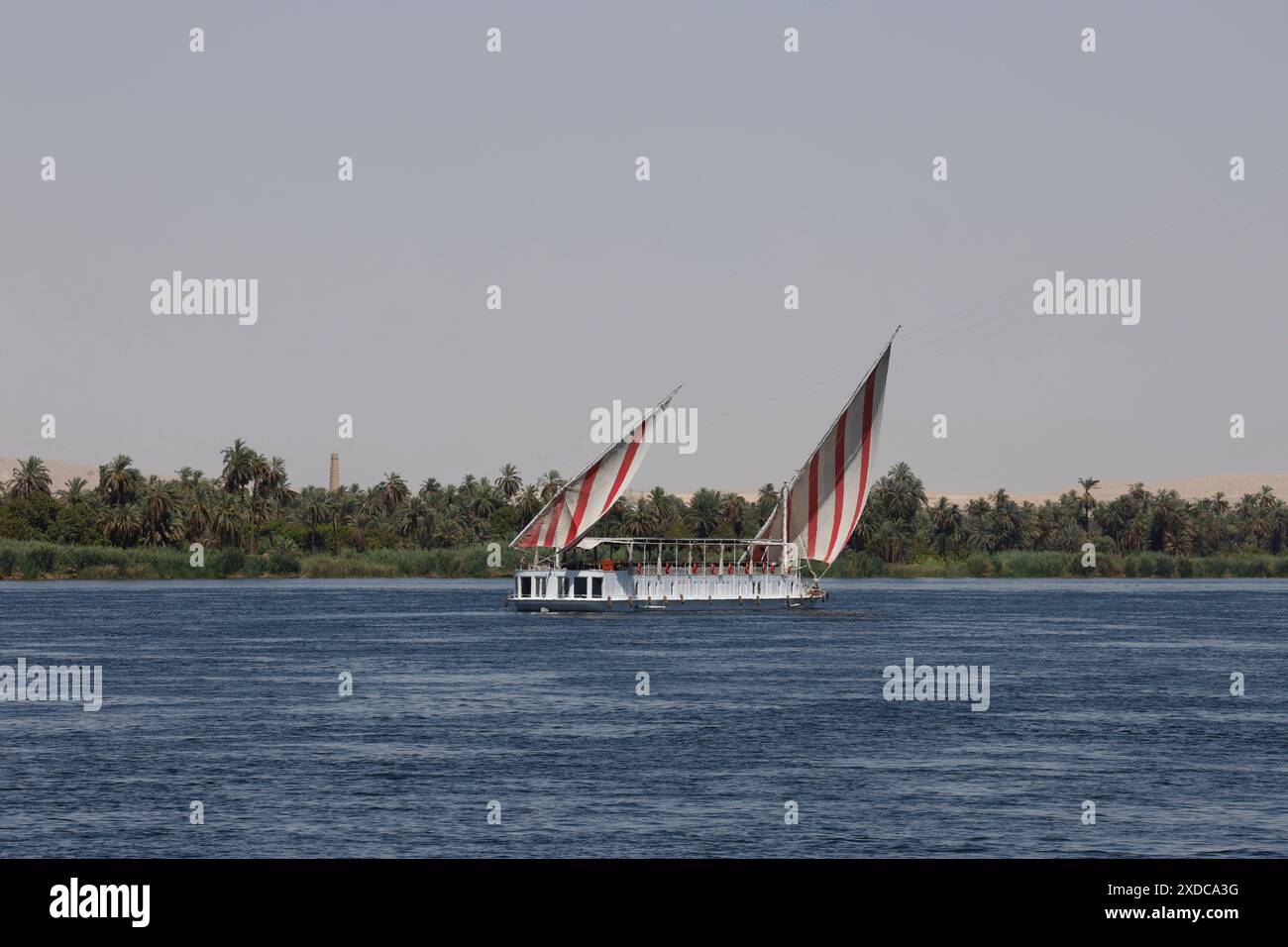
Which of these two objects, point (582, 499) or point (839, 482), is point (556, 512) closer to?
point (582, 499)

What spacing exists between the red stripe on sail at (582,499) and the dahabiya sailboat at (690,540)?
72 millimetres

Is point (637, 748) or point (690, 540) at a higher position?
point (690, 540)

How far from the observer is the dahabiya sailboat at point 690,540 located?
12331 centimetres

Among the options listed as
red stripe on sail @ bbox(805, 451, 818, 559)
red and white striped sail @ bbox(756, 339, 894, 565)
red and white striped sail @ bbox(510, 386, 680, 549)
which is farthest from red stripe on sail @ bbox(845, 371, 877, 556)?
red and white striped sail @ bbox(510, 386, 680, 549)

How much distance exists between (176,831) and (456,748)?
47.0ft

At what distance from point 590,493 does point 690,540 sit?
32.8ft

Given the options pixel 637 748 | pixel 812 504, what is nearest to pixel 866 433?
pixel 812 504

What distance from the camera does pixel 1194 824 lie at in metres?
37.9

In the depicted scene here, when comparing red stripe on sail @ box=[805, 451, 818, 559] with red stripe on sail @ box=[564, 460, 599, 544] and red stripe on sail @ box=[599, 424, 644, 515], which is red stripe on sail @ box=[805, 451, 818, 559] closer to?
red stripe on sail @ box=[599, 424, 644, 515]

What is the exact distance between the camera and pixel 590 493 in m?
124

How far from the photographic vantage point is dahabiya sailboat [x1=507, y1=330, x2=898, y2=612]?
405 feet

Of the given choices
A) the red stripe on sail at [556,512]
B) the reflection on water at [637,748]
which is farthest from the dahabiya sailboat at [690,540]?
the reflection on water at [637,748]
